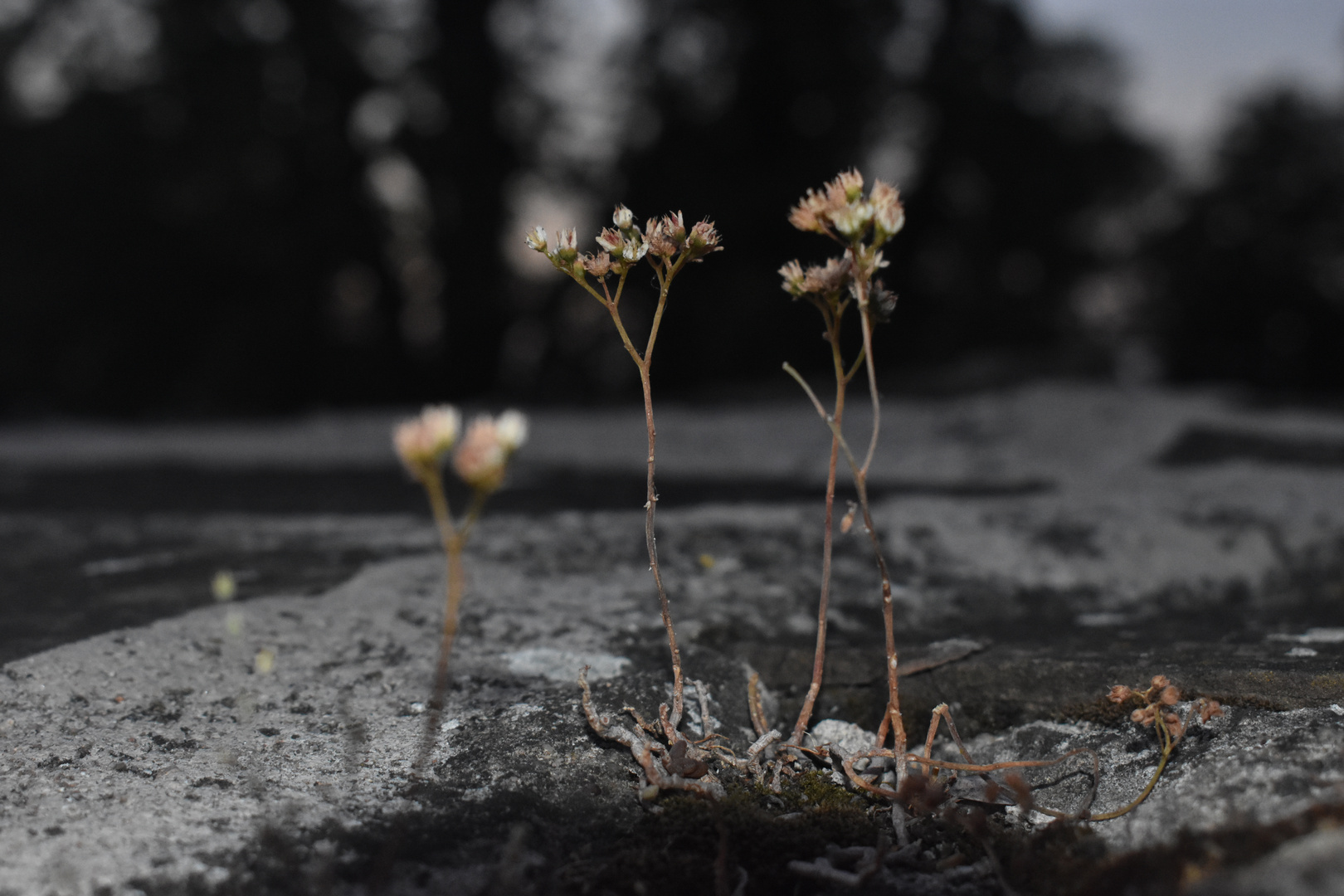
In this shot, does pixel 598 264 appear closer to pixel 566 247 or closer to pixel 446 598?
pixel 566 247

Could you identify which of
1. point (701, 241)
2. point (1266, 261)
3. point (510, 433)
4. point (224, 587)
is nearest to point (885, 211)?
point (701, 241)

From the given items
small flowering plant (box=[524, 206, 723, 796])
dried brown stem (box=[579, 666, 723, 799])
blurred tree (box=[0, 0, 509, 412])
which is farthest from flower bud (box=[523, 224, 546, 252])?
blurred tree (box=[0, 0, 509, 412])

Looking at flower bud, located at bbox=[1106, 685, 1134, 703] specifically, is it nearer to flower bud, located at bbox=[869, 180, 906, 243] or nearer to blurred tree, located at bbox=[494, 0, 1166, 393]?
flower bud, located at bbox=[869, 180, 906, 243]

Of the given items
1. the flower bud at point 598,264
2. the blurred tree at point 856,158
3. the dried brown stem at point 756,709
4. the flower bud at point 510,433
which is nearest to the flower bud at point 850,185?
the flower bud at point 598,264

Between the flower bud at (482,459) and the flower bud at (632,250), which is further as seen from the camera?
the flower bud at (632,250)

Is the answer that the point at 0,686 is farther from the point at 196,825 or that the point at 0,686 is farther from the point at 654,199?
the point at 654,199

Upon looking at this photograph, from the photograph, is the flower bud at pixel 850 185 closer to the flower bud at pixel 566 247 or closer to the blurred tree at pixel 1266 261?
the flower bud at pixel 566 247

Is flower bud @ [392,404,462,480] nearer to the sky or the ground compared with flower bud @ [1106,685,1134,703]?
nearer to the sky
